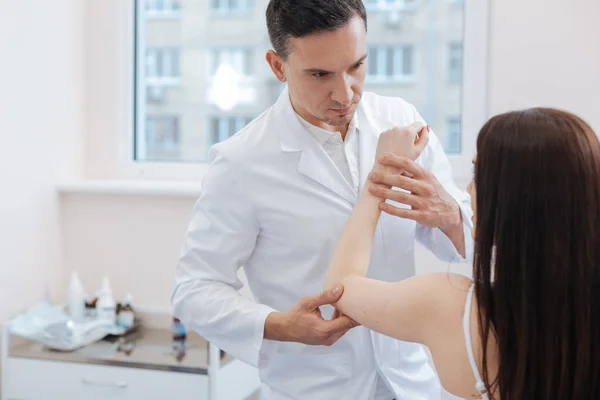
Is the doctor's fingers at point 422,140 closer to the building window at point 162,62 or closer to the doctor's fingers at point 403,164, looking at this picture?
the doctor's fingers at point 403,164

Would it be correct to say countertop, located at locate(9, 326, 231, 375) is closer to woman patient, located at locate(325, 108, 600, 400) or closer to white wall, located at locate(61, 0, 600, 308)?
white wall, located at locate(61, 0, 600, 308)

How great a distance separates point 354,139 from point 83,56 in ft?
5.96

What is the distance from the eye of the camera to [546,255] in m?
1.05

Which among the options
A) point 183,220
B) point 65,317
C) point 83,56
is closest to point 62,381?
point 65,317

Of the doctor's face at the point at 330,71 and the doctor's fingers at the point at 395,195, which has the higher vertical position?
the doctor's face at the point at 330,71

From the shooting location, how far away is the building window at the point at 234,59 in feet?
10.1

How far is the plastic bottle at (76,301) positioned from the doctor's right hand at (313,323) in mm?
1620

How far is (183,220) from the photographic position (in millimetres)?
2904

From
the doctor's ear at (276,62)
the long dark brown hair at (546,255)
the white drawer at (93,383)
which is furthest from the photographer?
the white drawer at (93,383)

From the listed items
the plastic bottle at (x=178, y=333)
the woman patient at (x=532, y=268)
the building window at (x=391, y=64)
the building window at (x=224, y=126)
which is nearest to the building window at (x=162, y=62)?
the building window at (x=224, y=126)

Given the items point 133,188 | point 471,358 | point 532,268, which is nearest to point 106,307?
point 133,188

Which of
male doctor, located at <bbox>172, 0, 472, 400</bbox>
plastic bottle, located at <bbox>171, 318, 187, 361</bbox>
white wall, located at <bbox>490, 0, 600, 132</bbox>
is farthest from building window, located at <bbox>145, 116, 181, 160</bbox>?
male doctor, located at <bbox>172, 0, 472, 400</bbox>

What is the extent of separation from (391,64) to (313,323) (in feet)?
5.72

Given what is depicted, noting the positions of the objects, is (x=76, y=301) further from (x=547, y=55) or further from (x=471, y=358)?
(x=471, y=358)
